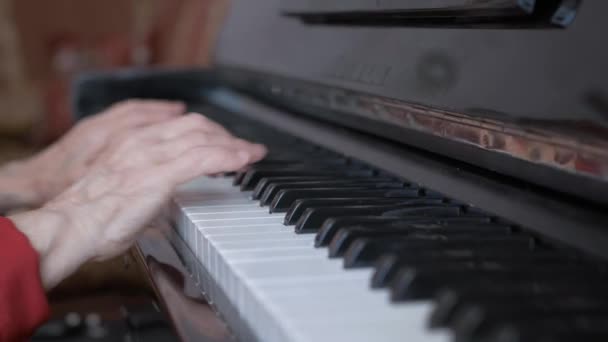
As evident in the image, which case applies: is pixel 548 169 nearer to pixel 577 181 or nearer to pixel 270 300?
pixel 577 181

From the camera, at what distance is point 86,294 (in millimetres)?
1558

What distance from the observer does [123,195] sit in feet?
2.55

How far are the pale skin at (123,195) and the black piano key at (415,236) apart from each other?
0.23 m

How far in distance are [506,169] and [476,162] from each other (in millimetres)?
56

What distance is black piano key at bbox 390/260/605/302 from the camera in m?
0.48

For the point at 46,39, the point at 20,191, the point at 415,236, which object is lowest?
the point at 46,39

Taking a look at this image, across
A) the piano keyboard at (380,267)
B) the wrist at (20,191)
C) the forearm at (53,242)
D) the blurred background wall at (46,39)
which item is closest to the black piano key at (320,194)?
the piano keyboard at (380,267)

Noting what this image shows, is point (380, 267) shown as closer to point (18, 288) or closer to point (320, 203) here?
point (320, 203)

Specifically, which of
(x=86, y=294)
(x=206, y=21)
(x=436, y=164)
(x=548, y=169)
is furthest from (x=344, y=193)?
(x=206, y=21)

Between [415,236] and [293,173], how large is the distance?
0.29 m

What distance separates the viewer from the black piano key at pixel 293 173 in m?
0.86

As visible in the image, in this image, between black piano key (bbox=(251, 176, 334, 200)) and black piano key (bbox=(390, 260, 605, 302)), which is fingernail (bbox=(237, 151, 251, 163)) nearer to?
black piano key (bbox=(251, 176, 334, 200))

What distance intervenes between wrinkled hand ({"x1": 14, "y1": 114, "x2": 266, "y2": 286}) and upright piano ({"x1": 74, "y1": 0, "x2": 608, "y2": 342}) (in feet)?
0.12

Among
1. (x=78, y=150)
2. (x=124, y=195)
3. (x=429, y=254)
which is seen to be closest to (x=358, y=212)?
(x=429, y=254)
